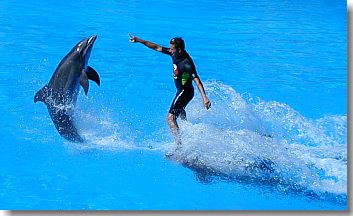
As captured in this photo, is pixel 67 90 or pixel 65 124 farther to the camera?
pixel 65 124

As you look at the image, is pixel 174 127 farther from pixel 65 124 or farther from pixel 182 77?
pixel 65 124

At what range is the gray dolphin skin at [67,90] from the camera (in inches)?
293

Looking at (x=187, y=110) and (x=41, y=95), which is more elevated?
(x=187, y=110)

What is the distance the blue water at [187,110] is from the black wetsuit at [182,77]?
0.71 feet

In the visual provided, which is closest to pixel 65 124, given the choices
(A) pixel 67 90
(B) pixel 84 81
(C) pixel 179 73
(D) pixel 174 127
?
(A) pixel 67 90

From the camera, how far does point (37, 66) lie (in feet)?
31.4

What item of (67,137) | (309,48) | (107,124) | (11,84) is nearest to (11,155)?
(67,137)

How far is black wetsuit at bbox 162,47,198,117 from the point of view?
7.26 meters

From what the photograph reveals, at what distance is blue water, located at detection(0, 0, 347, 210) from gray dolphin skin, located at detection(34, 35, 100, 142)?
0.16 m

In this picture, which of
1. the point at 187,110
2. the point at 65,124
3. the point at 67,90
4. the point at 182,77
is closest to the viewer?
the point at 182,77

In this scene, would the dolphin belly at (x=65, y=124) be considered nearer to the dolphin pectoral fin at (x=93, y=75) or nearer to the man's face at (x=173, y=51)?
the dolphin pectoral fin at (x=93, y=75)

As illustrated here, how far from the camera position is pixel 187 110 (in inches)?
326

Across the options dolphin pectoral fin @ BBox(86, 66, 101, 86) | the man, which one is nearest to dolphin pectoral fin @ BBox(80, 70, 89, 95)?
dolphin pectoral fin @ BBox(86, 66, 101, 86)

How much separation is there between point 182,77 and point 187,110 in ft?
3.32
